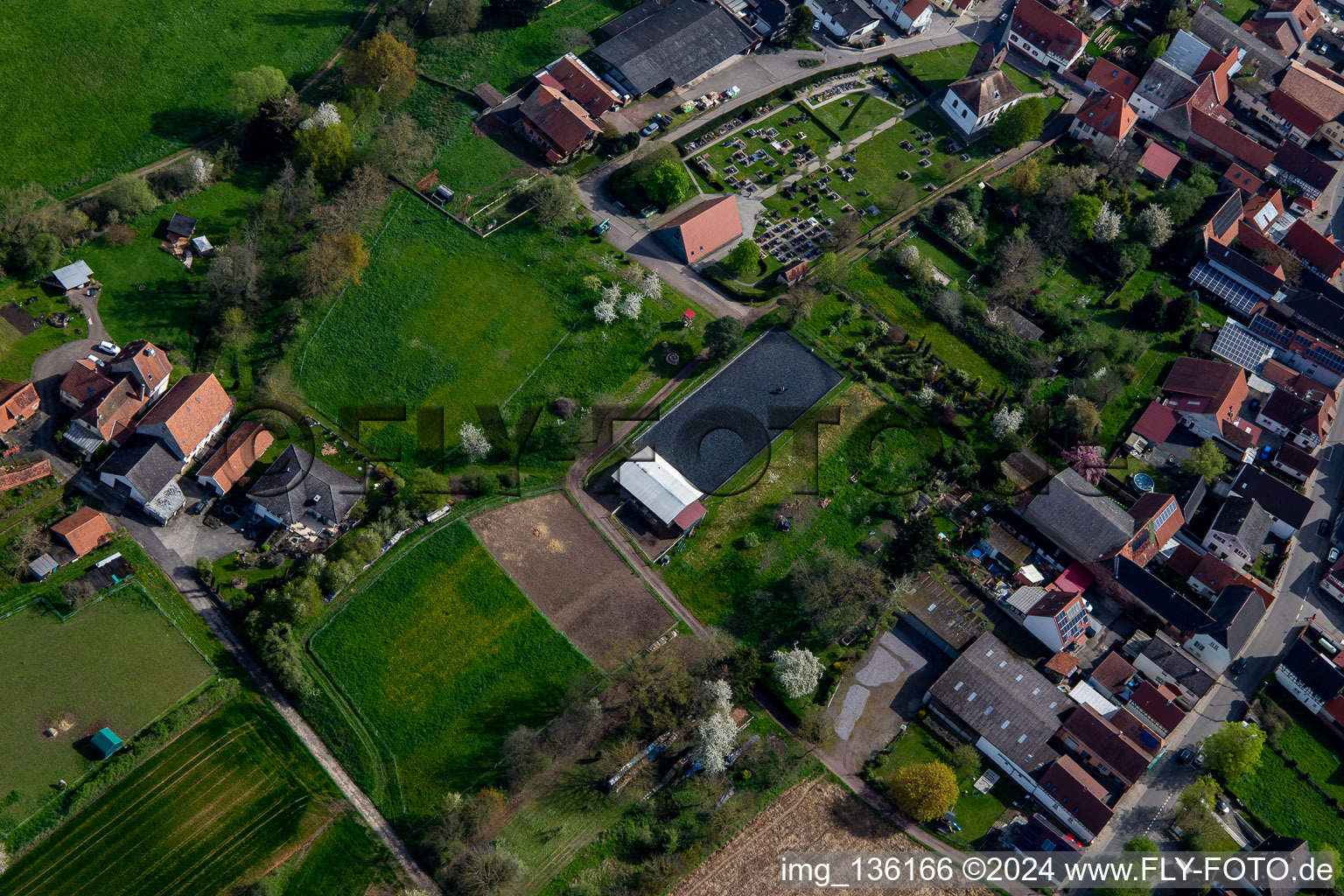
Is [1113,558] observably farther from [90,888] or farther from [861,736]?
[90,888]

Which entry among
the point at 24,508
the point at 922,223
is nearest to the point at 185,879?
the point at 24,508

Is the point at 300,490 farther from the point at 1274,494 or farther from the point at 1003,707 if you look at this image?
the point at 1274,494

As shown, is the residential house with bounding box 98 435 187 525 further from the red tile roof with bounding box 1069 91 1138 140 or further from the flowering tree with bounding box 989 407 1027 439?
the red tile roof with bounding box 1069 91 1138 140

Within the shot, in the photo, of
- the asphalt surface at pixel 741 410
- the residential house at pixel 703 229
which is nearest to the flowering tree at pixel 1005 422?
the asphalt surface at pixel 741 410

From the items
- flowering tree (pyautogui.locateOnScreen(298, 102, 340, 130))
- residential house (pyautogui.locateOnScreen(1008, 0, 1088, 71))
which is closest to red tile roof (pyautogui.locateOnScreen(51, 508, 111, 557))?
flowering tree (pyautogui.locateOnScreen(298, 102, 340, 130))

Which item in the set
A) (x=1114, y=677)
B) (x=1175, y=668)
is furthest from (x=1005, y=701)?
(x=1175, y=668)

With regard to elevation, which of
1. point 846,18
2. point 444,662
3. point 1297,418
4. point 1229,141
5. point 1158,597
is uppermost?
point 1229,141
